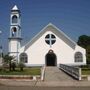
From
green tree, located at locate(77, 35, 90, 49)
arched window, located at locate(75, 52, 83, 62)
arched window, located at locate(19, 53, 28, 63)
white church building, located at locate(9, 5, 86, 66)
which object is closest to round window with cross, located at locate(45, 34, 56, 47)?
white church building, located at locate(9, 5, 86, 66)

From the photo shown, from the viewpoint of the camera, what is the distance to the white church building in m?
45.6

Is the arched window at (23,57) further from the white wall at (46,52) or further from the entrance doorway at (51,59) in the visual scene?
the entrance doorway at (51,59)

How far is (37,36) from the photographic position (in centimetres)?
4619

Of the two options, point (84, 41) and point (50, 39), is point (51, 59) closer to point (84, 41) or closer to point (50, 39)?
point (50, 39)

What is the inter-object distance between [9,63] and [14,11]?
16354 mm

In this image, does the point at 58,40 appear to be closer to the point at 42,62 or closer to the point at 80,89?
the point at 42,62

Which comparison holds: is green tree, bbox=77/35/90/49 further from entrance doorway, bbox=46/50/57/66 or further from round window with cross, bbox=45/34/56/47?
round window with cross, bbox=45/34/56/47

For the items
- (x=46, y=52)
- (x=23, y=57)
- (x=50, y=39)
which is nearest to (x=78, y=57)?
(x=46, y=52)

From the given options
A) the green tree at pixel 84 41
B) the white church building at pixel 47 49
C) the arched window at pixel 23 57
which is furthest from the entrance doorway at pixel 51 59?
the green tree at pixel 84 41

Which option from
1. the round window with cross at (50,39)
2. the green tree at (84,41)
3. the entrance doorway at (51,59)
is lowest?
the entrance doorway at (51,59)

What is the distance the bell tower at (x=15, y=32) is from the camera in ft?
150

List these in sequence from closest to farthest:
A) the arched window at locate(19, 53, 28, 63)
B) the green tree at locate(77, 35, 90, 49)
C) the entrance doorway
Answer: the arched window at locate(19, 53, 28, 63) < the entrance doorway < the green tree at locate(77, 35, 90, 49)

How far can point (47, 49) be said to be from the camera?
45688mm

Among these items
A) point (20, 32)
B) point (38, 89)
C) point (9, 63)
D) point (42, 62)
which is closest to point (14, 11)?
point (20, 32)
